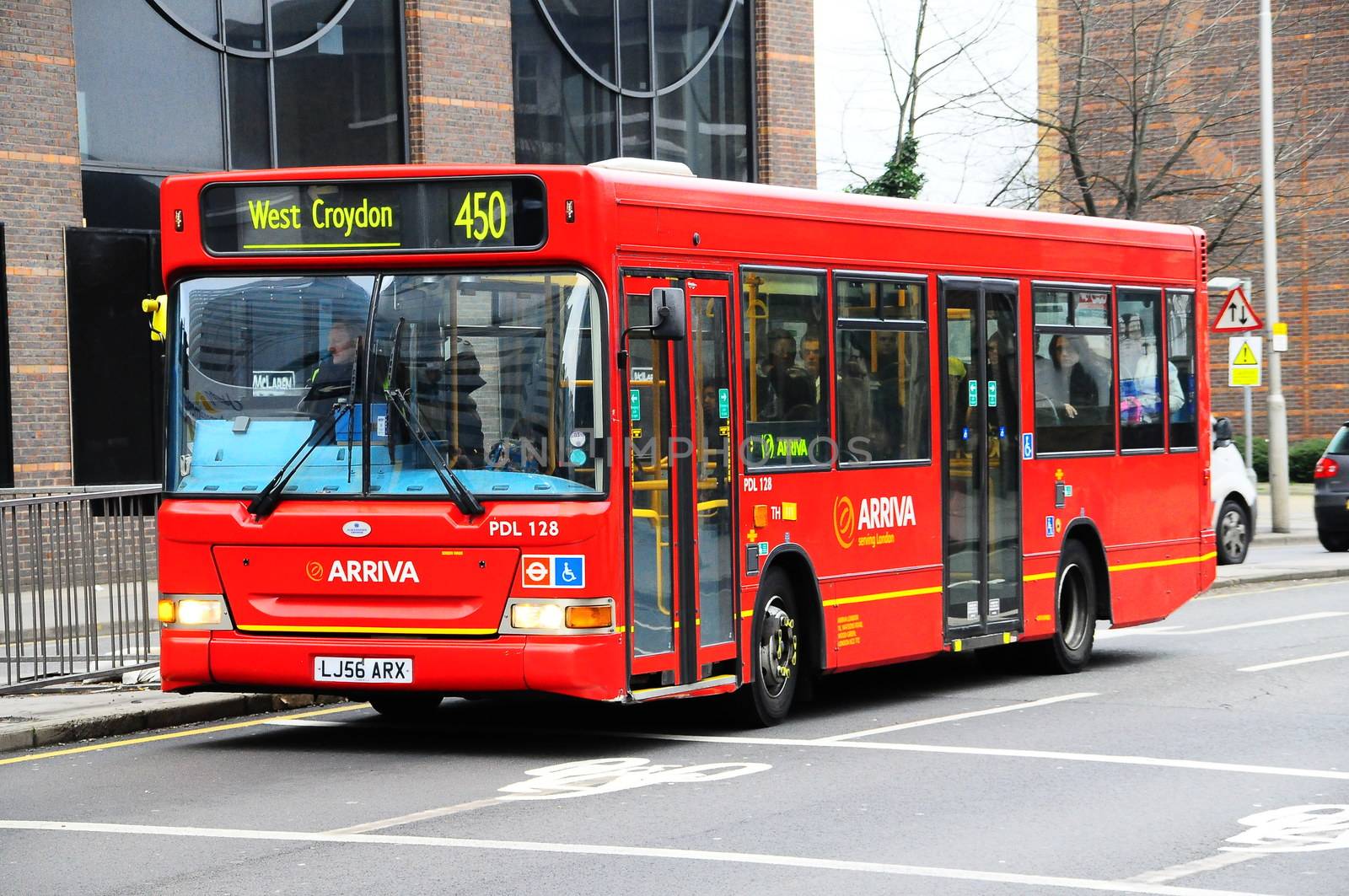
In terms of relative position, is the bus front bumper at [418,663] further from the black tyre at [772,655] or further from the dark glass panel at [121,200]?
the dark glass panel at [121,200]

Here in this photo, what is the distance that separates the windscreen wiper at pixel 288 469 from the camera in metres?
9.92

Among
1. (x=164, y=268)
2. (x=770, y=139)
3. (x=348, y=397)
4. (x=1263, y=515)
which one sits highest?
(x=770, y=139)

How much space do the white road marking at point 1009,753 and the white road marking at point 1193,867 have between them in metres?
2.01

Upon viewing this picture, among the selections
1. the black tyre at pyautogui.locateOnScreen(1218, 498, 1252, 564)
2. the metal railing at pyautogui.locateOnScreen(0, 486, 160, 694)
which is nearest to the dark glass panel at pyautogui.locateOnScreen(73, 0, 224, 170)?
the metal railing at pyautogui.locateOnScreen(0, 486, 160, 694)

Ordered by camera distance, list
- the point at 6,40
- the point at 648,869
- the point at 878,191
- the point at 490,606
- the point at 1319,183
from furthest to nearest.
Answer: the point at 1319,183 → the point at 878,191 → the point at 6,40 → the point at 490,606 → the point at 648,869

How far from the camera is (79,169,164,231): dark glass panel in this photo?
19.9m

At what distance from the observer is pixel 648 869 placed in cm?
710

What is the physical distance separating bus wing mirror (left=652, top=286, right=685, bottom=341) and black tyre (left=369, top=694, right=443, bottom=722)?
9.48ft

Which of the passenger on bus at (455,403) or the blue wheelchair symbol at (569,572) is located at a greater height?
the passenger on bus at (455,403)

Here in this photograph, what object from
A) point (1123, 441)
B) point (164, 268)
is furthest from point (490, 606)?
point (1123, 441)

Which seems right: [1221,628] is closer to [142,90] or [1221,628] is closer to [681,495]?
[681,495]

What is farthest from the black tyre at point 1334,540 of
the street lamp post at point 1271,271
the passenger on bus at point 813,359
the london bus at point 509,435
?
the passenger on bus at point 813,359

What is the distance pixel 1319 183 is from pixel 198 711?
38.1 meters

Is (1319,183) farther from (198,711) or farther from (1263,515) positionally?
(198,711)
